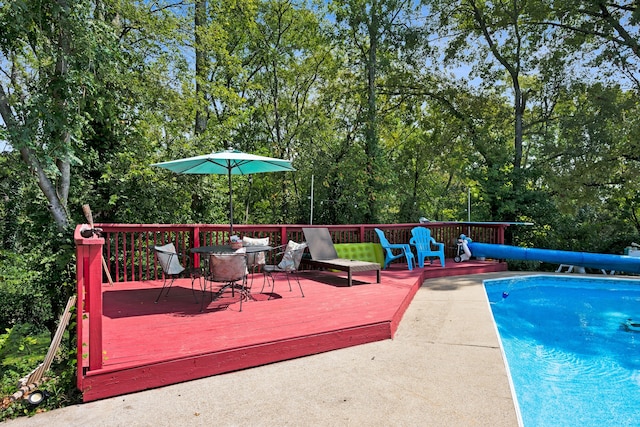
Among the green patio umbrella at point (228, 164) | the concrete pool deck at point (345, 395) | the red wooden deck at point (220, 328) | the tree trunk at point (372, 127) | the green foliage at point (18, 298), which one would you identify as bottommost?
the green foliage at point (18, 298)

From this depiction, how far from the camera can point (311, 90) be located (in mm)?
16625

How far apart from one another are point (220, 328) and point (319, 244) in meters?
3.39

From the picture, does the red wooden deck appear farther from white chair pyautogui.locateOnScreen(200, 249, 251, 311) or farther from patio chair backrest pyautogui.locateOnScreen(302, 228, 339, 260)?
patio chair backrest pyautogui.locateOnScreen(302, 228, 339, 260)

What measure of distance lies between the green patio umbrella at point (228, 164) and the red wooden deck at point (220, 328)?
4.84ft

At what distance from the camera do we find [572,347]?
4.64 metres

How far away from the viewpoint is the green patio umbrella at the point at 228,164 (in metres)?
5.06

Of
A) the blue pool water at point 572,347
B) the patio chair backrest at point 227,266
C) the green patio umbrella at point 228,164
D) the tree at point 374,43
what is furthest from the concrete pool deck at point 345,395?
the tree at point 374,43

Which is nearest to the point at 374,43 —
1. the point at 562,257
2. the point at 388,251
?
the point at 388,251

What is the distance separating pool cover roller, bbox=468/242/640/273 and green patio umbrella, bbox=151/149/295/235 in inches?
235

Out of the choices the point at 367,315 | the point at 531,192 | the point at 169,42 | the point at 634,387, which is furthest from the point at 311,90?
the point at 634,387

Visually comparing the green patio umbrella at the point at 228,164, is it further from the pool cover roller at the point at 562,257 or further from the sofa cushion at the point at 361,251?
the pool cover roller at the point at 562,257

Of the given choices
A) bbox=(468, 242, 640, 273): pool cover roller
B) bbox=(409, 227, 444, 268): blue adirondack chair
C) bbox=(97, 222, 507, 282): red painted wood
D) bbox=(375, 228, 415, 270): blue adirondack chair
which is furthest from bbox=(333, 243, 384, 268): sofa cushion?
bbox=(468, 242, 640, 273): pool cover roller

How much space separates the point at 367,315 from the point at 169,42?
953 centimetres

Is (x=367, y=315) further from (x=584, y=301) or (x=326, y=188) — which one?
(x=326, y=188)
